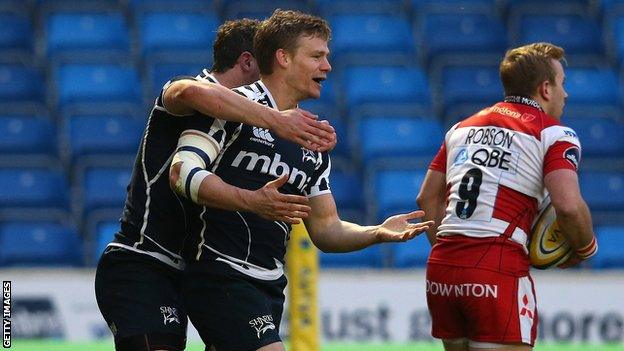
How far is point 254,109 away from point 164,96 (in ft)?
1.59

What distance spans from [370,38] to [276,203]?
920cm

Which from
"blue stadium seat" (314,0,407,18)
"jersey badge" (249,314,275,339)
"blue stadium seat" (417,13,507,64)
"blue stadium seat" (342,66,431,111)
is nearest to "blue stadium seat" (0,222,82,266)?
"blue stadium seat" (342,66,431,111)

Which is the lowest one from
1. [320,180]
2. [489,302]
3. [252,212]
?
[489,302]

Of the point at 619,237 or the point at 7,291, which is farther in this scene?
the point at 619,237

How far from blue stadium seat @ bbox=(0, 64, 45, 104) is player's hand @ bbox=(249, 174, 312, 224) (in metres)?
8.29

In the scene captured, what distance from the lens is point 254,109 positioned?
5.01 metres

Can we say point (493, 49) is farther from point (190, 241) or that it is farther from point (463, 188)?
point (190, 241)

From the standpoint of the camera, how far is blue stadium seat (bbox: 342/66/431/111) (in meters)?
13.3

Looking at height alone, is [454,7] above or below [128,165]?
above

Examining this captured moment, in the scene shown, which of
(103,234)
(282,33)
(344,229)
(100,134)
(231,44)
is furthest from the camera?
(100,134)

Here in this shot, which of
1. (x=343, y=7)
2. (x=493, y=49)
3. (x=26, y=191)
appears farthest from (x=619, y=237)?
(x=26, y=191)

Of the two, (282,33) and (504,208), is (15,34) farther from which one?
(282,33)

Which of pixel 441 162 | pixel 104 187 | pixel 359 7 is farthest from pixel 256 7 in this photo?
pixel 441 162

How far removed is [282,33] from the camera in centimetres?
546
